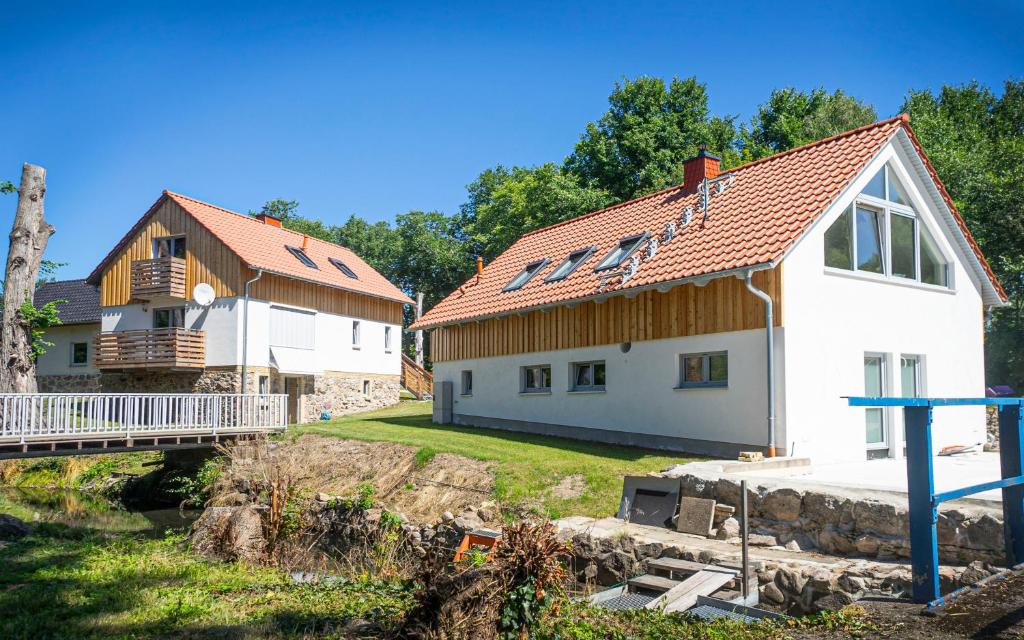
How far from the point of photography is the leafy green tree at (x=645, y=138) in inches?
1468

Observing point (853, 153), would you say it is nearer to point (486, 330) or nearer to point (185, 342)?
point (486, 330)

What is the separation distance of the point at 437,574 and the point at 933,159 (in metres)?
32.2

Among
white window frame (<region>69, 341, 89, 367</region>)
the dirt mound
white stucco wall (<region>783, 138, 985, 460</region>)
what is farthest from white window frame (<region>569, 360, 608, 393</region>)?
white window frame (<region>69, 341, 89, 367</region>)

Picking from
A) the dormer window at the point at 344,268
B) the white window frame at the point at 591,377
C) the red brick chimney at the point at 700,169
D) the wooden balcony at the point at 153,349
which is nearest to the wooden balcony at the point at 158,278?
the wooden balcony at the point at 153,349

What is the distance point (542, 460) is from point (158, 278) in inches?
797

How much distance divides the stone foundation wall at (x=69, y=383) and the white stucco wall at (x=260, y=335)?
515 centimetres

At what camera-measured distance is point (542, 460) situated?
579 inches

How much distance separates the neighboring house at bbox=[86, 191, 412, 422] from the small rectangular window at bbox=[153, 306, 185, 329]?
1.7 inches

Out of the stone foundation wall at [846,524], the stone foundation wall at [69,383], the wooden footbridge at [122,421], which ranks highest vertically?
the stone foundation wall at [69,383]

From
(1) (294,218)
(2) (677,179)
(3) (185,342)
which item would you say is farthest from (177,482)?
(1) (294,218)

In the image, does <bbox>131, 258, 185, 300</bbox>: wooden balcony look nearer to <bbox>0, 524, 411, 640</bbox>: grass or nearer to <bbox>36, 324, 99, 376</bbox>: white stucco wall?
<bbox>36, 324, 99, 376</bbox>: white stucco wall

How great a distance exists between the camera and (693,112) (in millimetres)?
39500

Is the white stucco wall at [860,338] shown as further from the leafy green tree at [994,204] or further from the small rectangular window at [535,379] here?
the leafy green tree at [994,204]

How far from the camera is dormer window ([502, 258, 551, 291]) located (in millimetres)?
21484
